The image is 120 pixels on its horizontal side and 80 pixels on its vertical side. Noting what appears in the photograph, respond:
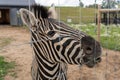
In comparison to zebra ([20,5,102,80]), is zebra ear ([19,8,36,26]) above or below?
above

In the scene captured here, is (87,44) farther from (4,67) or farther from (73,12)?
(73,12)

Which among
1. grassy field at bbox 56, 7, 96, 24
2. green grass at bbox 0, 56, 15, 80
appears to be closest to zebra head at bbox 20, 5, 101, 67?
grassy field at bbox 56, 7, 96, 24

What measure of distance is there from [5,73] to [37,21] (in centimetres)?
326

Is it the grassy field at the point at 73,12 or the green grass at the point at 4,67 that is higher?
the grassy field at the point at 73,12

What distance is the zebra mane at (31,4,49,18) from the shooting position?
237 centimetres

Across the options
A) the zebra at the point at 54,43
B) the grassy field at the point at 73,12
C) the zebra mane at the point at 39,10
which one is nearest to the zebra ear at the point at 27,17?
the zebra at the point at 54,43

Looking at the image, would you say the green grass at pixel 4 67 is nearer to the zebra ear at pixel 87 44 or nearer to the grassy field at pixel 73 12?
the grassy field at pixel 73 12

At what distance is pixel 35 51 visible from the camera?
247 cm

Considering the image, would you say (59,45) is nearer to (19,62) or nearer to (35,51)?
(35,51)

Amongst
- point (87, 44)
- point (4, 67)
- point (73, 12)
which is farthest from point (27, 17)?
point (73, 12)

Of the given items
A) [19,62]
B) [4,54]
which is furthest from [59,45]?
[4,54]

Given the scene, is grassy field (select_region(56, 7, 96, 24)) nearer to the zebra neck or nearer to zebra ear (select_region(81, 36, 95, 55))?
the zebra neck

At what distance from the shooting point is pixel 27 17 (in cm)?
221

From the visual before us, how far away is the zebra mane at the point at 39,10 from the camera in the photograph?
237 centimetres
